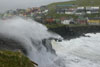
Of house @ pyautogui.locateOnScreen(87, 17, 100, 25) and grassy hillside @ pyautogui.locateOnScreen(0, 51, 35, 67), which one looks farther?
house @ pyautogui.locateOnScreen(87, 17, 100, 25)

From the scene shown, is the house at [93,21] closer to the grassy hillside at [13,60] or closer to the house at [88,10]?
the house at [88,10]

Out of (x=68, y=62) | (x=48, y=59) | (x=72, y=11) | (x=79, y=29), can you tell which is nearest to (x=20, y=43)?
(x=48, y=59)

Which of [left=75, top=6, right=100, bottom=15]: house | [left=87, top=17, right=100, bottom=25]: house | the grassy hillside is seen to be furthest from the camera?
[left=75, top=6, right=100, bottom=15]: house

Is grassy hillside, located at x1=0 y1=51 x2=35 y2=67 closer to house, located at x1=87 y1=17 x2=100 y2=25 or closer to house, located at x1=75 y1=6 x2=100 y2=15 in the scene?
house, located at x1=87 y1=17 x2=100 y2=25

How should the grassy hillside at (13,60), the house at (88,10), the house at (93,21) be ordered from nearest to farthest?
the grassy hillside at (13,60)
the house at (93,21)
the house at (88,10)

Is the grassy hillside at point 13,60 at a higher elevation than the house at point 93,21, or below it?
higher

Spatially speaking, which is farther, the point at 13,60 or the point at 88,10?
the point at 88,10

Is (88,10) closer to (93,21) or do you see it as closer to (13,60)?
(93,21)

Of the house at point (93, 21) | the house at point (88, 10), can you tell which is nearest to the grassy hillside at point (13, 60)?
the house at point (93, 21)

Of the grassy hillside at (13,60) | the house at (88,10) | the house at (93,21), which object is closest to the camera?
the grassy hillside at (13,60)

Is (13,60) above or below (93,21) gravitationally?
above

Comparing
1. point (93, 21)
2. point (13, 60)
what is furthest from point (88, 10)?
point (13, 60)

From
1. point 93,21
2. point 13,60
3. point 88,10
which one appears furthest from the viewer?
point 88,10

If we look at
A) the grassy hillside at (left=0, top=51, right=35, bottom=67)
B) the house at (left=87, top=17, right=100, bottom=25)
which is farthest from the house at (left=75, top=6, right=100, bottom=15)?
the grassy hillside at (left=0, top=51, right=35, bottom=67)
